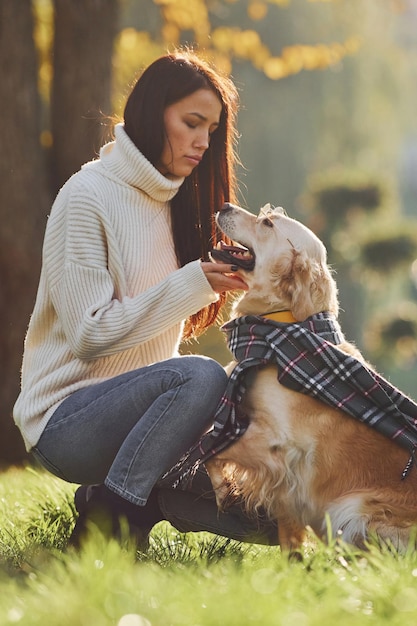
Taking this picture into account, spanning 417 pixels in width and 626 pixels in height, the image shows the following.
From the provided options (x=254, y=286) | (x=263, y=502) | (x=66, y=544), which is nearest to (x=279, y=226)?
(x=254, y=286)

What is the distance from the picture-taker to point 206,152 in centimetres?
339

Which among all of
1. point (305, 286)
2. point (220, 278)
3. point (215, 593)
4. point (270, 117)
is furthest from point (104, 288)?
point (270, 117)

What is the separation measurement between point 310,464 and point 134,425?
0.56 meters

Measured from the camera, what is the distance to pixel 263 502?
9.44 ft

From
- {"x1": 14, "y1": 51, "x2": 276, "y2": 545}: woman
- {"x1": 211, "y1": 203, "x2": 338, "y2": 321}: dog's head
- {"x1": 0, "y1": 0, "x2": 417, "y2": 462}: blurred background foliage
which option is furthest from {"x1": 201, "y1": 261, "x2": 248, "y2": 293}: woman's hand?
{"x1": 0, "y1": 0, "x2": 417, "y2": 462}: blurred background foliage

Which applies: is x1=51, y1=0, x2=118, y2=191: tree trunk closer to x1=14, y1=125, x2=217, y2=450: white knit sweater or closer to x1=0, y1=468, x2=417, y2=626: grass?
x1=14, y1=125, x2=217, y2=450: white knit sweater

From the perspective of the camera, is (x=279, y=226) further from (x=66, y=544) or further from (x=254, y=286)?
(x=66, y=544)

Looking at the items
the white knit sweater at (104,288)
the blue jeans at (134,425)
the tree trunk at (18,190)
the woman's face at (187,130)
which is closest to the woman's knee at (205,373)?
the blue jeans at (134,425)

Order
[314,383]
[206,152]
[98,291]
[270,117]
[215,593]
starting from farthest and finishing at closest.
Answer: [270,117], [206,152], [98,291], [314,383], [215,593]

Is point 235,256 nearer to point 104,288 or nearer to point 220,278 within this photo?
point 220,278

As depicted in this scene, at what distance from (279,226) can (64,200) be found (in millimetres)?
768

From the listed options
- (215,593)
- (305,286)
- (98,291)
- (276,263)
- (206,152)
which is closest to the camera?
(215,593)

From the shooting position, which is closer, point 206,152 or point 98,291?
point 98,291

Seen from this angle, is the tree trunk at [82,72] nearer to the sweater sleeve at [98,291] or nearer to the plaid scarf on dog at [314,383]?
the sweater sleeve at [98,291]
